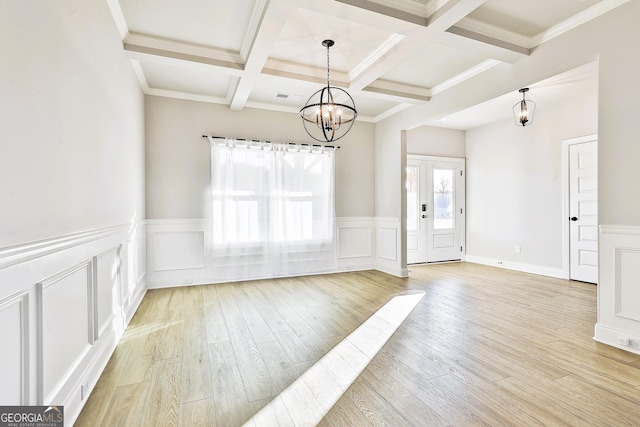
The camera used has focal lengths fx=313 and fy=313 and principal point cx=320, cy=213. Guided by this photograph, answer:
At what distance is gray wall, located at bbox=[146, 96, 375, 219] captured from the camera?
452 centimetres

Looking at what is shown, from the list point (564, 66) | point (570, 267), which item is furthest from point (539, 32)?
point (570, 267)

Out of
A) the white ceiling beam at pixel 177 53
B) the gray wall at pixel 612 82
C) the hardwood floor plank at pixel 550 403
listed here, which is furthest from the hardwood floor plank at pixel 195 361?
the gray wall at pixel 612 82

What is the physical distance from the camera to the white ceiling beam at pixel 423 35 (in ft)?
8.07

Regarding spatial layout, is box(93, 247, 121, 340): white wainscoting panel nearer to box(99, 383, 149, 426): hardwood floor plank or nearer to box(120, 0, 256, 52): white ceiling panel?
box(99, 383, 149, 426): hardwood floor plank

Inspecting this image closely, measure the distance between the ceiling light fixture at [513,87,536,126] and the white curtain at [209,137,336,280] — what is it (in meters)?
2.90

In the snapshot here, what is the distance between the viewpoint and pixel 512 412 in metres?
1.73

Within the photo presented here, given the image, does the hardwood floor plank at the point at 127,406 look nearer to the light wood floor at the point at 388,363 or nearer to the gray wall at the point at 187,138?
the light wood floor at the point at 388,363

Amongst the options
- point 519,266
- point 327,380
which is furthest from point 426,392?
point 519,266

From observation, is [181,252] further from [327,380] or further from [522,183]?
[522,183]

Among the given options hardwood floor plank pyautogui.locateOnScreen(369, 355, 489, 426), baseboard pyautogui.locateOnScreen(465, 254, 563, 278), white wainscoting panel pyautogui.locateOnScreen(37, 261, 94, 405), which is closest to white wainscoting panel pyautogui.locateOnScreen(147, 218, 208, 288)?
white wainscoting panel pyautogui.locateOnScreen(37, 261, 94, 405)

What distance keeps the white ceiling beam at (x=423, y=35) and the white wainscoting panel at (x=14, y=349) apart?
3.21 meters

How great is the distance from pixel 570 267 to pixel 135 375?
5.93 meters

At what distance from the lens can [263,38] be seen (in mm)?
2889

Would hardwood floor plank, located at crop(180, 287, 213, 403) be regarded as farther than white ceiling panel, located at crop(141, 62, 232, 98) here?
No
